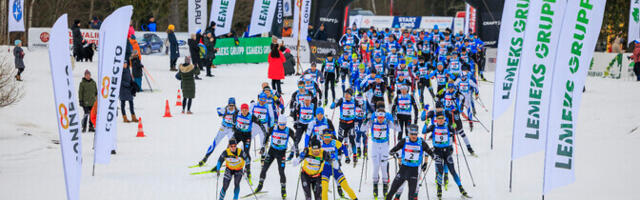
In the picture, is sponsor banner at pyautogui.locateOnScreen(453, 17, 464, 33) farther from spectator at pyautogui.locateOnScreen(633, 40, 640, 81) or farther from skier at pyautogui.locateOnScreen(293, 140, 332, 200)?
skier at pyautogui.locateOnScreen(293, 140, 332, 200)

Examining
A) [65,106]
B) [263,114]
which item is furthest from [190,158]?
[65,106]

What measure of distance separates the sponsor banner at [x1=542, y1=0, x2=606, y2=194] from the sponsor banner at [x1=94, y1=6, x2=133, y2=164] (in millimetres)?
7005

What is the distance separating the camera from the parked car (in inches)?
1197

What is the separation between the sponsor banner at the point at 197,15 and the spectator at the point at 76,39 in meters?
4.07

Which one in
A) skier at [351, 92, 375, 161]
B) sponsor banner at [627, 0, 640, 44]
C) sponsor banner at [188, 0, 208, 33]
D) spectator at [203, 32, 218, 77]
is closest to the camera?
skier at [351, 92, 375, 161]

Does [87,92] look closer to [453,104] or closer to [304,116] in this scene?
[304,116]

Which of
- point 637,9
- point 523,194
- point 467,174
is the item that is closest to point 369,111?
point 467,174

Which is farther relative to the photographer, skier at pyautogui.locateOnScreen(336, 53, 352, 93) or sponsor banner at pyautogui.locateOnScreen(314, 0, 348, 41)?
sponsor banner at pyautogui.locateOnScreen(314, 0, 348, 41)

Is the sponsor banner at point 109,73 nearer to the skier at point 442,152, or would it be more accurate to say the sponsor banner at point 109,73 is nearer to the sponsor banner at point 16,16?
the skier at point 442,152

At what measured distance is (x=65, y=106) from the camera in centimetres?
846

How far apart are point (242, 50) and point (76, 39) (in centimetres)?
734

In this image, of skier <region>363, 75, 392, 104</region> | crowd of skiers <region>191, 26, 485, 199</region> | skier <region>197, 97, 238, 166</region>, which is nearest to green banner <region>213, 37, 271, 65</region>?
crowd of skiers <region>191, 26, 485, 199</region>

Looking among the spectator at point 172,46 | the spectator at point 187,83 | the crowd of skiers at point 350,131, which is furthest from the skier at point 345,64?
the spectator at point 172,46

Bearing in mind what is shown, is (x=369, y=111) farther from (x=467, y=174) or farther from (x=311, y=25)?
(x=311, y=25)
